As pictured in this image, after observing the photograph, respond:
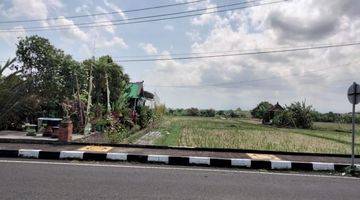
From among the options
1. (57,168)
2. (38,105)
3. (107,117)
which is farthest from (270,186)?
(38,105)

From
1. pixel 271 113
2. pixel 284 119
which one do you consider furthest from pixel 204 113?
pixel 284 119

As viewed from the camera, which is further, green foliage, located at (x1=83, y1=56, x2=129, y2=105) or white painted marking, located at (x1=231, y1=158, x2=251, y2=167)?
green foliage, located at (x1=83, y1=56, x2=129, y2=105)

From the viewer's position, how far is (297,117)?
180 ft

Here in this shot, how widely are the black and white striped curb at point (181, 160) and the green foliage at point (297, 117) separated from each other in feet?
140

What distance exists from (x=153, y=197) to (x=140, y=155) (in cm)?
488

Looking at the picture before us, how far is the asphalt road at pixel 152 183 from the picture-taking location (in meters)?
7.71

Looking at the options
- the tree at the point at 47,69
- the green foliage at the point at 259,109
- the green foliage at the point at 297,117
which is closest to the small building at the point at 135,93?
the tree at the point at 47,69

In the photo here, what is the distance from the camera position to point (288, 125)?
2185 inches

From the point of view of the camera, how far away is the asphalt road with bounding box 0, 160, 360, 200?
771 cm

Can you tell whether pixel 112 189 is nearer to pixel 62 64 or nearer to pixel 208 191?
pixel 208 191

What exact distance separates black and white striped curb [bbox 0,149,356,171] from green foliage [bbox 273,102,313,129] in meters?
42.7

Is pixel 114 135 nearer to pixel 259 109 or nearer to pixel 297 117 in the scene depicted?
pixel 297 117

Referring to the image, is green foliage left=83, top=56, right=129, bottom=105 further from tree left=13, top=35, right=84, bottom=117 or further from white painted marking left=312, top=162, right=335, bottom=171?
white painted marking left=312, top=162, right=335, bottom=171

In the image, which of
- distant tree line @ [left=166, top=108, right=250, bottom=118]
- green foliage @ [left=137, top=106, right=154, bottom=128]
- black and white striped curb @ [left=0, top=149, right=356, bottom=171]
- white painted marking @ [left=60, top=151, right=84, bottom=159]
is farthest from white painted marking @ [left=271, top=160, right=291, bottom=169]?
distant tree line @ [left=166, top=108, right=250, bottom=118]
